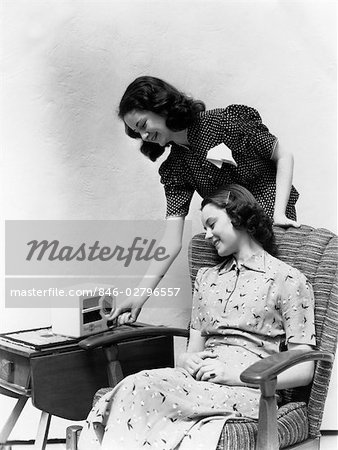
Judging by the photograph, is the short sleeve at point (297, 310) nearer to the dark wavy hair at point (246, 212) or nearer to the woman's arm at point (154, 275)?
the dark wavy hair at point (246, 212)

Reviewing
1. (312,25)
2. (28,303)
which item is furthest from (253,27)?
(28,303)

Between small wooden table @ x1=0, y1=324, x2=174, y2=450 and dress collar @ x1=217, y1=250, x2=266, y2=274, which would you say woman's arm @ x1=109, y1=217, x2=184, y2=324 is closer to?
small wooden table @ x1=0, y1=324, x2=174, y2=450

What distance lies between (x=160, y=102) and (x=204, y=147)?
0.25 meters

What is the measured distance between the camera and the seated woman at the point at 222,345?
5.91 ft

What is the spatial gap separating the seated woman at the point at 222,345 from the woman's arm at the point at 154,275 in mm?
255

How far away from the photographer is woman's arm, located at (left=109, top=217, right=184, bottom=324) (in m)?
2.50

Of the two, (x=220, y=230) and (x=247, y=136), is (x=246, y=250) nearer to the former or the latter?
(x=220, y=230)

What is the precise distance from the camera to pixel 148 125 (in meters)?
2.36

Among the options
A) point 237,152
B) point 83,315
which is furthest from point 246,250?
point 83,315

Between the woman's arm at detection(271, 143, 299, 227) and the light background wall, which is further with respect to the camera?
the light background wall

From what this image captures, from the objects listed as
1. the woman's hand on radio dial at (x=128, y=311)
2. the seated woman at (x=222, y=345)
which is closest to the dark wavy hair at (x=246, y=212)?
the seated woman at (x=222, y=345)

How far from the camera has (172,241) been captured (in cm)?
261

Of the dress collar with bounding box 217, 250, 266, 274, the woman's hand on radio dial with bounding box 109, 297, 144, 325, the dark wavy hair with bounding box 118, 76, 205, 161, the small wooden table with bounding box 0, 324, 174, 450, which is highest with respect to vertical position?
the dark wavy hair with bounding box 118, 76, 205, 161

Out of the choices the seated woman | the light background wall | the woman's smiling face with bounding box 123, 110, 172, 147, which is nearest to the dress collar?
the seated woman
